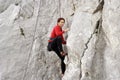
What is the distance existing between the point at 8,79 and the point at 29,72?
3.49ft

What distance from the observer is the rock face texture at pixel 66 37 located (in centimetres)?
887

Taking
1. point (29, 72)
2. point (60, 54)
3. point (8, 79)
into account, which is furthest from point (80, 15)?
point (8, 79)

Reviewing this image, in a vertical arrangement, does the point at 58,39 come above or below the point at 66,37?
above

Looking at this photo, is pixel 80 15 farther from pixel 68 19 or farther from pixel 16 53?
pixel 16 53

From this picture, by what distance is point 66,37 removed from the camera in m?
11.9

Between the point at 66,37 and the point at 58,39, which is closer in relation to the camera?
the point at 58,39

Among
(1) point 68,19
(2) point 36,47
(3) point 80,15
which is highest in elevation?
(3) point 80,15

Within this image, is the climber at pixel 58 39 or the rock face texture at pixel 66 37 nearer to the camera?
the rock face texture at pixel 66 37

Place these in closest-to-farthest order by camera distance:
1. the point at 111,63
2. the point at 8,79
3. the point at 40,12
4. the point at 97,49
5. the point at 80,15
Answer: the point at 111,63 < the point at 97,49 < the point at 80,15 < the point at 8,79 < the point at 40,12

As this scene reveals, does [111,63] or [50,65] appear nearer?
[111,63]

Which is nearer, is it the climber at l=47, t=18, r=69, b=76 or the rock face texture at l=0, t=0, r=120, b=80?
the rock face texture at l=0, t=0, r=120, b=80

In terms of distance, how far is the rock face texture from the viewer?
349 inches

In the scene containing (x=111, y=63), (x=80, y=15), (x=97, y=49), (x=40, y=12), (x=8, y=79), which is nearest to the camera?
(x=111, y=63)

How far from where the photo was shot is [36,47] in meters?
12.8
